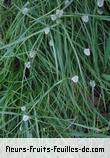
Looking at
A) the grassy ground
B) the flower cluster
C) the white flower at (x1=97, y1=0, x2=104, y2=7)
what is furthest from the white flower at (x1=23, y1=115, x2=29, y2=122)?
the white flower at (x1=97, y1=0, x2=104, y2=7)

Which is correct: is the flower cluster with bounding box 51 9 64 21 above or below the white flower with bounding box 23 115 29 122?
above

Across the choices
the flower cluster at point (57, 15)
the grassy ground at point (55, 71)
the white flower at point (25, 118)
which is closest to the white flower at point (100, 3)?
the grassy ground at point (55, 71)

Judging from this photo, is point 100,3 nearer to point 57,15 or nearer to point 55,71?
point 57,15

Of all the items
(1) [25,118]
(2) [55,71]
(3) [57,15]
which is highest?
(3) [57,15]

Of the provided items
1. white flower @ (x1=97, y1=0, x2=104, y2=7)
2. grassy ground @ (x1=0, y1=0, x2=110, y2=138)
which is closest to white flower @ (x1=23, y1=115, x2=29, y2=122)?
grassy ground @ (x1=0, y1=0, x2=110, y2=138)

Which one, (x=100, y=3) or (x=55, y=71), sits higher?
(x=100, y=3)

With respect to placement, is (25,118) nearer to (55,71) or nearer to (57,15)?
(55,71)

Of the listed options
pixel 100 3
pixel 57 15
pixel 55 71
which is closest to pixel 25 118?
pixel 55 71

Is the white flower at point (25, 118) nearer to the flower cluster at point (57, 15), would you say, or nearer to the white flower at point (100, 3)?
the flower cluster at point (57, 15)

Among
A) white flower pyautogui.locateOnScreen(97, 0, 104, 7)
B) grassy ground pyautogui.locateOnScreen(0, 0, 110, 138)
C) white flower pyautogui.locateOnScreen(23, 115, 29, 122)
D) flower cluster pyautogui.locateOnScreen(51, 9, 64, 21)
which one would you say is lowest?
white flower pyautogui.locateOnScreen(23, 115, 29, 122)

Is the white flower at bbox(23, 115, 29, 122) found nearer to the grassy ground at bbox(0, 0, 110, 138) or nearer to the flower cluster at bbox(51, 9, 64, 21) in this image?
the grassy ground at bbox(0, 0, 110, 138)
